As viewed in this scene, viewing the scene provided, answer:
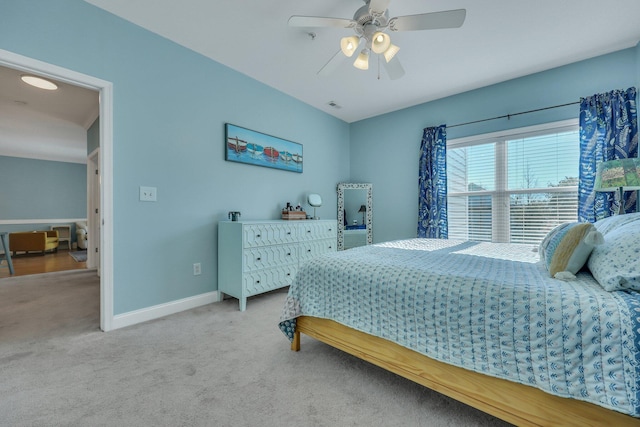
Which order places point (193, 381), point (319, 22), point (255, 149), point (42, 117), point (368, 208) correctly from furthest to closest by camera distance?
1. point (368, 208)
2. point (42, 117)
3. point (255, 149)
4. point (319, 22)
5. point (193, 381)

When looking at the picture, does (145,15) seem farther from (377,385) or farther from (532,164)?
(532,164)

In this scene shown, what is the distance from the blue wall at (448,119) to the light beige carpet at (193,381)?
281cm

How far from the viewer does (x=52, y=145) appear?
6.10 m

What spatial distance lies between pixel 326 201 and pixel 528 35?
3074 millimetres

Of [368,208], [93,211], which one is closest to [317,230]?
[368,208]

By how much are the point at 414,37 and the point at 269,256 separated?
8.51ft

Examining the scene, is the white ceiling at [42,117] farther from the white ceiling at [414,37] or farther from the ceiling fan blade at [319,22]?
the ceiling fan blade at [319,22]

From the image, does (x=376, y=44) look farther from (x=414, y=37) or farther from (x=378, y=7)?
(x=414, y=37)

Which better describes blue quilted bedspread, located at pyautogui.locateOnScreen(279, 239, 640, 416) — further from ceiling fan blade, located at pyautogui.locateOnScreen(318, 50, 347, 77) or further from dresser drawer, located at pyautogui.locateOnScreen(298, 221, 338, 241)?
ceiling fan blade, located at pyautogui.locateOnScreen(318, 50, 347, 77)

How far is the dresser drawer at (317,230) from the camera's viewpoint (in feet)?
Answer: 10.5

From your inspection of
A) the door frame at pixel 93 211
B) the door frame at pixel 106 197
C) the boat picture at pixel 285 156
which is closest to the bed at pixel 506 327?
the door frame at pixel 106 197

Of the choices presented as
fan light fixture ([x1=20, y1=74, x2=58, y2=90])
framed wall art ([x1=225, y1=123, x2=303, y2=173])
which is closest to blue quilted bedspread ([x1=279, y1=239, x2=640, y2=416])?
framed wall art ([x1=225, y1=123, x2=303, y2=173])

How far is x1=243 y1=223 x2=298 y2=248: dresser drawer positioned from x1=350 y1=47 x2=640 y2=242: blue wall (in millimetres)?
1932

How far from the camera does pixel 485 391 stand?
1116 mm
